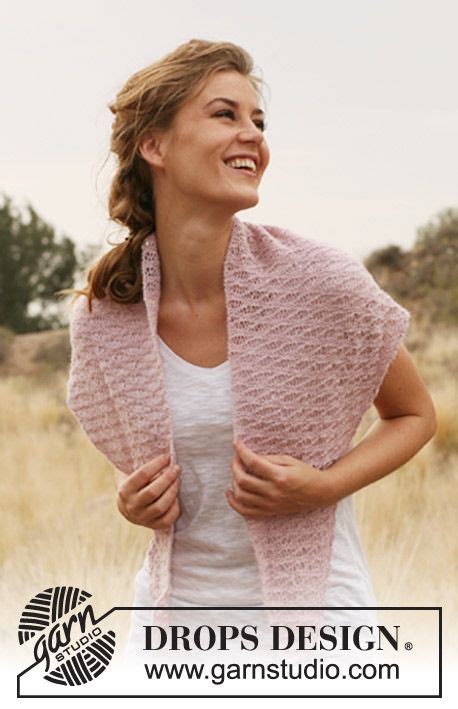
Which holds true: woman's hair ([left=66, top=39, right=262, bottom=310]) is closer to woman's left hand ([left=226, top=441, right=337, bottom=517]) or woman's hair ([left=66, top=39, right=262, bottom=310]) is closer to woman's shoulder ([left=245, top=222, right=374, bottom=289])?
woman's shoulder ([left=245, top=222, right=374, bottom=289])

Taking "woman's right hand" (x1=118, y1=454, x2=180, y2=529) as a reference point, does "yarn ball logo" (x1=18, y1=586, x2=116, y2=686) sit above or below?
below

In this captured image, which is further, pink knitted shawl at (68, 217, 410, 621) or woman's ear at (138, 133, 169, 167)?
woman's ear at (138, 133, 169, 167)

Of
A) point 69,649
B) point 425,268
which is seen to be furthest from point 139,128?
point 425,268

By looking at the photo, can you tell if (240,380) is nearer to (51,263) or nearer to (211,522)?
(211,522)

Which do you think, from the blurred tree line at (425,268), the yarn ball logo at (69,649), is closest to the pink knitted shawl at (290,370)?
the yarn ball logo at (69,649)

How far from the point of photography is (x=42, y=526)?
5.93 m

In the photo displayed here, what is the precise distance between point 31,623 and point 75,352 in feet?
2.44

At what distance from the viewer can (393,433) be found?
7.45 feet

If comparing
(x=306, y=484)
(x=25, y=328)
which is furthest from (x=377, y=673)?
(x=25, y=328)

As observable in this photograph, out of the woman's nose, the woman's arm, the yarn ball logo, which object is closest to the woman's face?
the woman's nose

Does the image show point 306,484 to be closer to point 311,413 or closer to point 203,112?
point 311,413

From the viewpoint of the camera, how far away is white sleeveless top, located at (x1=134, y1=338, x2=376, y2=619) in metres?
2.21

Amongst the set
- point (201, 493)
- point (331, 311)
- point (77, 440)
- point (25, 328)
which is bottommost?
point (201, 493)

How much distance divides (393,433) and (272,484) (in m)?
0.29
